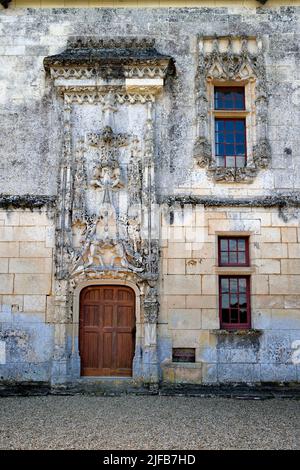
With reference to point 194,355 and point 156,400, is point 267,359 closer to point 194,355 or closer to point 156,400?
point 194,355

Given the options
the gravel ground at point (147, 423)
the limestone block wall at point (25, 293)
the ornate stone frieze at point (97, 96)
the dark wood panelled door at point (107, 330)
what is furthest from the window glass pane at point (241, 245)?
the limestone block wall at point (25, 293)

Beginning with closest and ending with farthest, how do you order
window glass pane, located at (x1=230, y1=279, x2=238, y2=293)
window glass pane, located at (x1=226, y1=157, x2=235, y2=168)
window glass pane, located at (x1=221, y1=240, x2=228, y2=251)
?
window glass pane, located at (x1=230, y1=279, x2=238, y2=293) → window glass pane, located at (x1=221, y1=240, x2=228, y2=251) → window glass pane, located at (x1=226, y1=157, x2=235, y2=168)

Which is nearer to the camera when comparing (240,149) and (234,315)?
(234,315)

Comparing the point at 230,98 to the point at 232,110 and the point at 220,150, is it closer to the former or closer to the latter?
the point at 232,110

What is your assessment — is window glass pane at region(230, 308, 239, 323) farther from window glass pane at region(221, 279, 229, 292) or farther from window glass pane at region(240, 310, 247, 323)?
window glass pane at region(221, 279, 229, 292)

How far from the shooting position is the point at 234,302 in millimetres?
10047

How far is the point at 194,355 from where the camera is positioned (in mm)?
9711

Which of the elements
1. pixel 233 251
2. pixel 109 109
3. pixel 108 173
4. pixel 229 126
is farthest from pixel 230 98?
pixel 233 251

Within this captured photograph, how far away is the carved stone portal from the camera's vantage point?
980 centimetres

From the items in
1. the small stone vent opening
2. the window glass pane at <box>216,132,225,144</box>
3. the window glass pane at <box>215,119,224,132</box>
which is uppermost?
the window glass pane at <box>215,119,224,132</box>

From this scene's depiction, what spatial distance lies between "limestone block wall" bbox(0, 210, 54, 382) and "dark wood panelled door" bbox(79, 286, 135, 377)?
2.29 ft

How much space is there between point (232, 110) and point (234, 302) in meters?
4.00

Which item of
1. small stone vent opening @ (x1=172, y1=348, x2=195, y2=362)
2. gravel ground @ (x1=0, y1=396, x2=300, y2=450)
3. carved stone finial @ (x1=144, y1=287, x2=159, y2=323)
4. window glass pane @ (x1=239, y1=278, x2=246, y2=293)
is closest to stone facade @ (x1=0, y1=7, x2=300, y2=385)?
carved stone finial @ (x1=144, y1=287, x2=159, y2=323)

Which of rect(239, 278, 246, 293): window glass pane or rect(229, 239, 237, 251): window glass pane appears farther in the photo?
rect(229, 239, 237, 251): window glass pane
